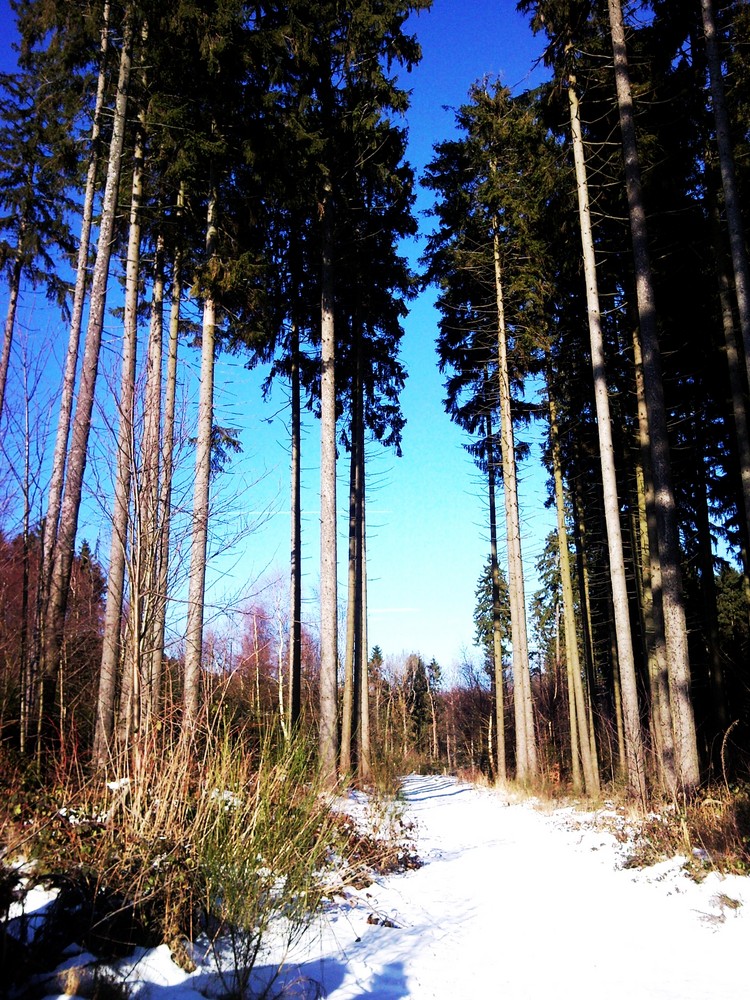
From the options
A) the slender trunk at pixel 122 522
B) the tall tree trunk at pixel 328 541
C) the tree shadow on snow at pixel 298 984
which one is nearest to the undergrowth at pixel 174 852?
the tree shadow on snow at pixel 298 984

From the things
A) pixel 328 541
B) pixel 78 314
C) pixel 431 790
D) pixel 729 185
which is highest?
pixel 78 314

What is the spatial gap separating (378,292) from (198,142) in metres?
5.91

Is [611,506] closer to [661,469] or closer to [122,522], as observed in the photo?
[661,469]

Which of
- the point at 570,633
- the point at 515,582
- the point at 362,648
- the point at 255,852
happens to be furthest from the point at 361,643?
the point at 255,852

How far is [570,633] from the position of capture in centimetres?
1493

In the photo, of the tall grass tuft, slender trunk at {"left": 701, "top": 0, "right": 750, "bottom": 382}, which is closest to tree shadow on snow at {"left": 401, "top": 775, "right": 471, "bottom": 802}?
the tall grass tuft

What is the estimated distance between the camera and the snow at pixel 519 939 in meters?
3.68

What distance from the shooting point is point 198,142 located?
10.2 m

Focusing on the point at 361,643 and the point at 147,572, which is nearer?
the point at 147,572

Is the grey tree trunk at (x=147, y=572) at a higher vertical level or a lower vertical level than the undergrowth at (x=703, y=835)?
higher

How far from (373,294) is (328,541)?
6.98 metres

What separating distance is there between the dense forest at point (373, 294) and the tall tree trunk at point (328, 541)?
5cm

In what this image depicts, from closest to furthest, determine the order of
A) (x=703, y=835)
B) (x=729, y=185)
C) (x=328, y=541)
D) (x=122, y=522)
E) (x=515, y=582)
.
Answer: (x=122, y=522) < (x=703, y=835) < (x=729, y=185) < (x=328, y=541) < (x=515, y=582)

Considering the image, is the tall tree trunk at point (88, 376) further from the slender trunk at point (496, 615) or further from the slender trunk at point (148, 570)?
the slender trunk at point (496, 615)
